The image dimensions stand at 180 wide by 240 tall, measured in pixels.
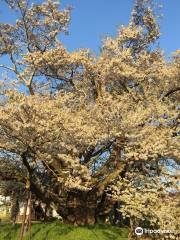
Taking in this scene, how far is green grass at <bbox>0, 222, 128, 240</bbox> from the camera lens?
75.5 feet

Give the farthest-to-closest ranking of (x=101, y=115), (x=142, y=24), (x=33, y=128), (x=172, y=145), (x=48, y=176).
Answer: (x=142, y=24) < (x=48, y=176) < (x=172, y=145) < (x=101, y=115) < (x=33, y=128)

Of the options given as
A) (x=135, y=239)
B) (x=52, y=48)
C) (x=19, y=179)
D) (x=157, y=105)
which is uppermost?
(x=52, y=48)

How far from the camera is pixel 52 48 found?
2959 centimetres

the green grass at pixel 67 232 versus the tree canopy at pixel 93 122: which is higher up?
the tree canopy at pixel 93 122

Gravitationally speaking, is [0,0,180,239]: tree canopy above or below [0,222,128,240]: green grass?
above

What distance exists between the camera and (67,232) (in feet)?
77.7

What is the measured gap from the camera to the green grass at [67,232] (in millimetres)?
23000

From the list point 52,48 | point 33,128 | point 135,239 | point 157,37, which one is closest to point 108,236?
point 135,239

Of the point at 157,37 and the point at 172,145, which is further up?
the point at 157,37

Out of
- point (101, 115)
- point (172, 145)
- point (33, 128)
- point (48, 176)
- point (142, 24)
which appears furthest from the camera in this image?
point (142, 24)

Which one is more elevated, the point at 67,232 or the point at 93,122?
the point at 93,122

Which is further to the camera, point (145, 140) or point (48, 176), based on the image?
point (48, 176)

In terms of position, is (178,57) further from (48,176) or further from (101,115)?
(48,176)

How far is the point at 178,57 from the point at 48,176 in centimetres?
1439
